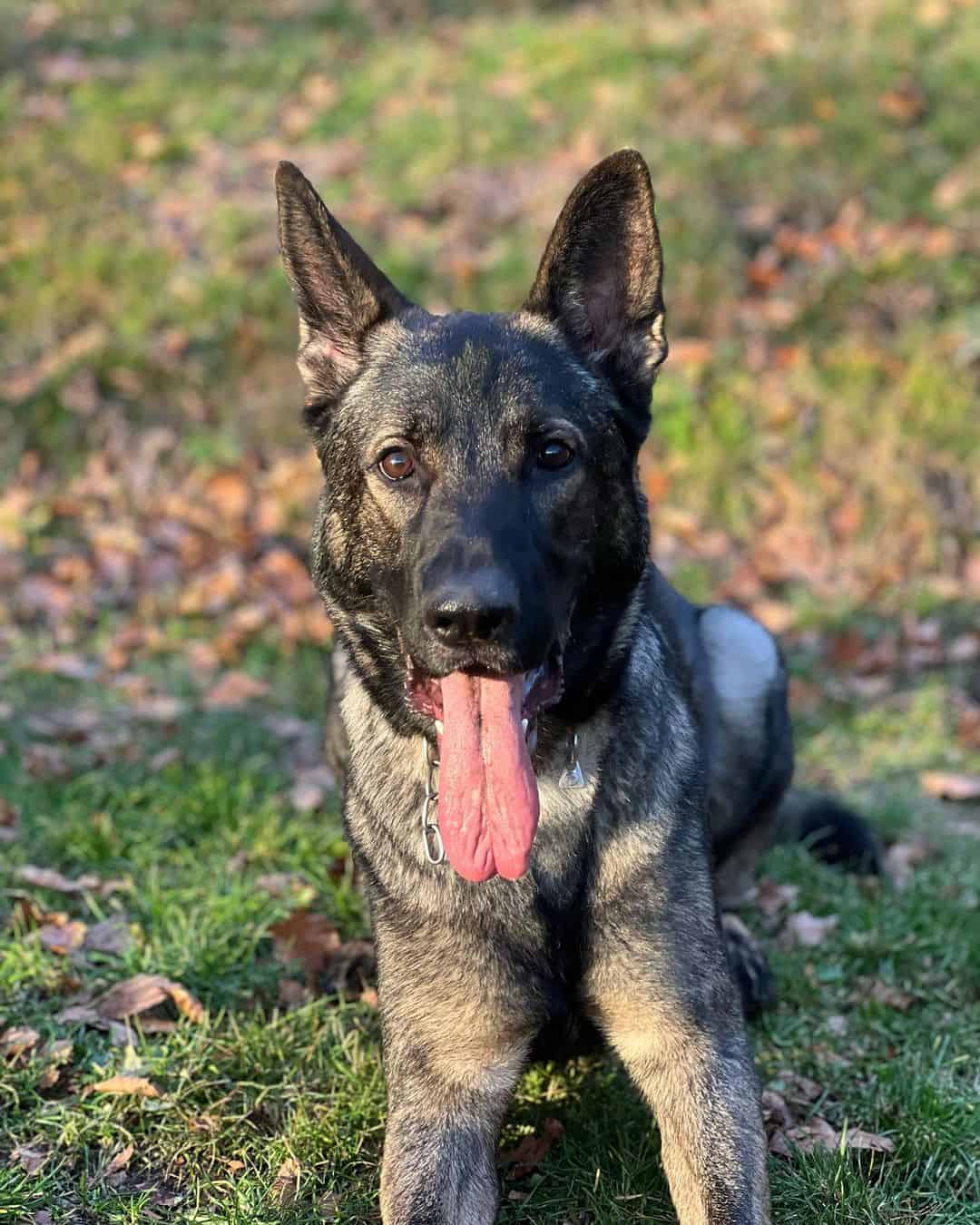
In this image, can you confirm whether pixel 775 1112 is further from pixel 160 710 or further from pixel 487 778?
pixel 160 710

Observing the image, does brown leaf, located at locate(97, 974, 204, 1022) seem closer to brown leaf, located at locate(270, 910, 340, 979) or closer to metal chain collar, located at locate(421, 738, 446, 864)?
brown leaf, located at locate(270, 910, 340, 979)

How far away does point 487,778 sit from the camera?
290cm

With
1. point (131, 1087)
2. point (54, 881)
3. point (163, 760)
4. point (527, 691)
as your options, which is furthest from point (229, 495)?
point (527, 691)

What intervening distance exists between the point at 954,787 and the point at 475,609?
3.33m

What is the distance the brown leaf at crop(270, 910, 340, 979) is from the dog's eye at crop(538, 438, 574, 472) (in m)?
1.82

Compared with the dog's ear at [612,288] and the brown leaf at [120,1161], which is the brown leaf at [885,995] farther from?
the brown leaf at [120,1161]

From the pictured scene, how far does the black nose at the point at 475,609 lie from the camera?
2.71m

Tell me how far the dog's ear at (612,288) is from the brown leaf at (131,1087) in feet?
6.61

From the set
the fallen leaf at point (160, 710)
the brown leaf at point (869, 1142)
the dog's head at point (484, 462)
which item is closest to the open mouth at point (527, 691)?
the dog's head at point (484, 462)

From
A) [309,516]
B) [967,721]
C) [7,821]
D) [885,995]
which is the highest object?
[309,516]

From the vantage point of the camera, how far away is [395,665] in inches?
125

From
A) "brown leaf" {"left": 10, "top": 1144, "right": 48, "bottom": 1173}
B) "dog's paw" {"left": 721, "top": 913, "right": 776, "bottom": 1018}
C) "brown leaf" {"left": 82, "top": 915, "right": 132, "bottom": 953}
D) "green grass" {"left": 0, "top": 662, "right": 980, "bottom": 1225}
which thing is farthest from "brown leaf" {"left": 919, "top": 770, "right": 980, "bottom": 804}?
"brown leaf" {"left": 10, "top": 1144, "right": 48, "bottom": 1173}

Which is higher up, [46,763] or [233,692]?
[46,763]

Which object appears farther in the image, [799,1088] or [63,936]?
[63,936]
